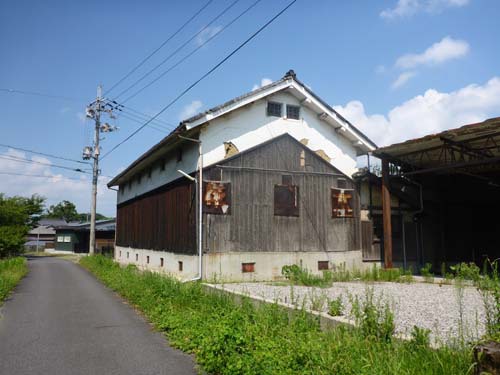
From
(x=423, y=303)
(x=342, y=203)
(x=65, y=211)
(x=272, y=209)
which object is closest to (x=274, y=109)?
(x=272, y=209)

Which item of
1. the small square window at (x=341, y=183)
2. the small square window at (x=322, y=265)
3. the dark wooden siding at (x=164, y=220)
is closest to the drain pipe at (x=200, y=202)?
the dark wooden siding at (x=164, y=220)

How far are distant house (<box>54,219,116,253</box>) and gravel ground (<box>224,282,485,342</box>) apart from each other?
38.5 metres

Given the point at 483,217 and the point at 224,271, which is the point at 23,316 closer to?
the point at 224,271

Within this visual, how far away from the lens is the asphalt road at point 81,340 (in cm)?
567

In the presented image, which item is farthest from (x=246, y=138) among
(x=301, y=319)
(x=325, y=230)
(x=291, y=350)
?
(x=291, y=350)

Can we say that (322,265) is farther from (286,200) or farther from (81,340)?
(81,340)

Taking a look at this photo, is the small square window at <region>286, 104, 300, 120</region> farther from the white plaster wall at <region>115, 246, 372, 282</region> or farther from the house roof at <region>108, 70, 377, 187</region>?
the white plaster wall at <region>115, 246, 372, 282</region>

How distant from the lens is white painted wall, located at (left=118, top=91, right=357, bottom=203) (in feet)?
50.5

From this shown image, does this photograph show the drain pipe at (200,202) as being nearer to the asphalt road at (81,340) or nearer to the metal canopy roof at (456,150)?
the asphalt road at (81,340)

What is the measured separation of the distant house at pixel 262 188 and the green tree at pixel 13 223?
18.8 meters

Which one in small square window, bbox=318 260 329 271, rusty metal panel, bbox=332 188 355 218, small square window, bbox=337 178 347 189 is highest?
small square window, bbox=337 178 347 189

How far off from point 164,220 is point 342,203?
8.34 metres

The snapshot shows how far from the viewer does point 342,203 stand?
17562 millimetres

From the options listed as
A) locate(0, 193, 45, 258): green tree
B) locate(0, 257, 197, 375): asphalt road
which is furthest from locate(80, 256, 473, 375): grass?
locate(0, 193, 45, 258): green tree
